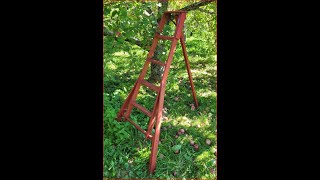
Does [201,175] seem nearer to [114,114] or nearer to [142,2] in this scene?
[114,114]

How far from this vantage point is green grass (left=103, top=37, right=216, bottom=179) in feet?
9.00

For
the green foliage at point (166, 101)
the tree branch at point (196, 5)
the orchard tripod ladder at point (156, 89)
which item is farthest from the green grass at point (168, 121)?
the tree branch at point (196, 5)

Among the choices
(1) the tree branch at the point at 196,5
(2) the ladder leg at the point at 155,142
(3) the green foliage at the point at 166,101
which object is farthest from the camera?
(1) the tree branch at the point at 196,5

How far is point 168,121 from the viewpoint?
3402 millimetres

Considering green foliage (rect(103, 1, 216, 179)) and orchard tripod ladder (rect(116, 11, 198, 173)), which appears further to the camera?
green foliage (rect(103, 1, 216, 179))

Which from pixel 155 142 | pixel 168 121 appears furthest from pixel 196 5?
pixel 155 142

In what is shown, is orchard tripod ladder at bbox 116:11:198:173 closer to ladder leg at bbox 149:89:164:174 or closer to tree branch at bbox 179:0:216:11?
ladder leg at bbox 149:89:164:174

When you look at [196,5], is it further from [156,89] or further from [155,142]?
[155,142]

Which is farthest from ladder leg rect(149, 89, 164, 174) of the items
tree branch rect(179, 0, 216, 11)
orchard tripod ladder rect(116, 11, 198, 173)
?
tree branch rect(179, 0, 216, 11)

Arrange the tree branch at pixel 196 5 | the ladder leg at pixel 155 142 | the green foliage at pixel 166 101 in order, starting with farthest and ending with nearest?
the tree branch at pixel 196 5, the green foliage at pixel 166 101, the ladder leg at pixel 155 142

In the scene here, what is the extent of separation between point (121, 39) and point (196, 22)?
111 cm

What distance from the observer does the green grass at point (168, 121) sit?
9.00 feet

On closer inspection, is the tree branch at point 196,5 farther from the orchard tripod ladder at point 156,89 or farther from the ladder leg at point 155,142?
the ladder leg at point 155,142

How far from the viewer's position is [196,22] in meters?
3.57
